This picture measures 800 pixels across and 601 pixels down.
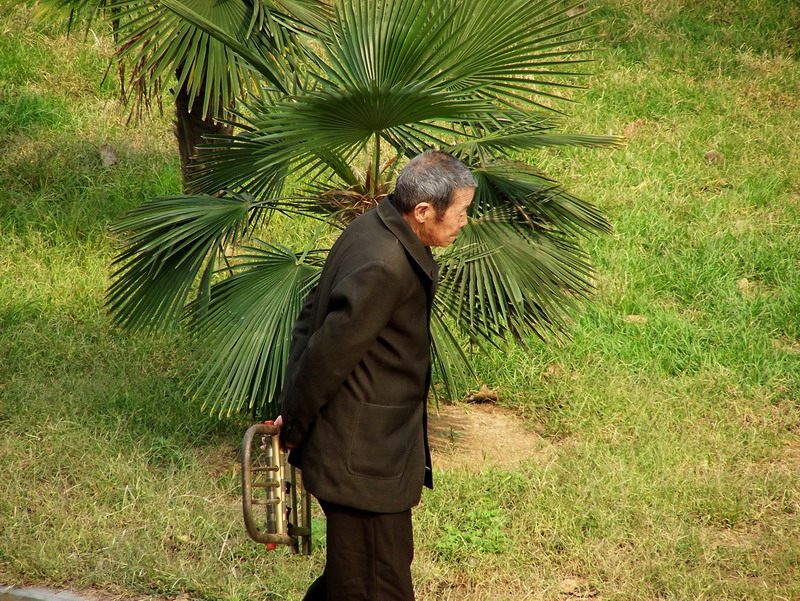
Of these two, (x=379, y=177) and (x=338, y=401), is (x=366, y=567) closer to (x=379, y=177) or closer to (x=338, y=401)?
(x=338, y=401)

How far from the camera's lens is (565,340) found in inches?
261

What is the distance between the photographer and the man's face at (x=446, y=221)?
330cm

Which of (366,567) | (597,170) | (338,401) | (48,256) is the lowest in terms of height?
(366,567)

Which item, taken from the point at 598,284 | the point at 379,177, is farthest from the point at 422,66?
the point at 598,284

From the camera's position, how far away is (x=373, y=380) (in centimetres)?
329

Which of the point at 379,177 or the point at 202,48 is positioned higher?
the point at 202,48

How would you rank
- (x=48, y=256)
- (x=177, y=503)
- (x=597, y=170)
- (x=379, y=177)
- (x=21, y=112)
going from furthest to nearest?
(x=21, y=112) < (x=597, y=170) < (x=48, y=256) < (x=379, y=177) < (x=177, y=503)

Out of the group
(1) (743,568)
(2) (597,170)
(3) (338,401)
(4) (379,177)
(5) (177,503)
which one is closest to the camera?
(3) (338,401)

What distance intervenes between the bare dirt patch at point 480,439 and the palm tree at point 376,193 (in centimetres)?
→ 46

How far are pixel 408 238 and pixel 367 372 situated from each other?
16.8 inches

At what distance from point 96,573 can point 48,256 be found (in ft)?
12.4

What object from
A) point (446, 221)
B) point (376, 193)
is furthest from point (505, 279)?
point (446, 221)

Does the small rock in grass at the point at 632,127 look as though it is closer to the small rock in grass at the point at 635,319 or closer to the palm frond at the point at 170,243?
the small rock in grass at the point at 635,319

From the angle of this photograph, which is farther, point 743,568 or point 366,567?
point 743,568
